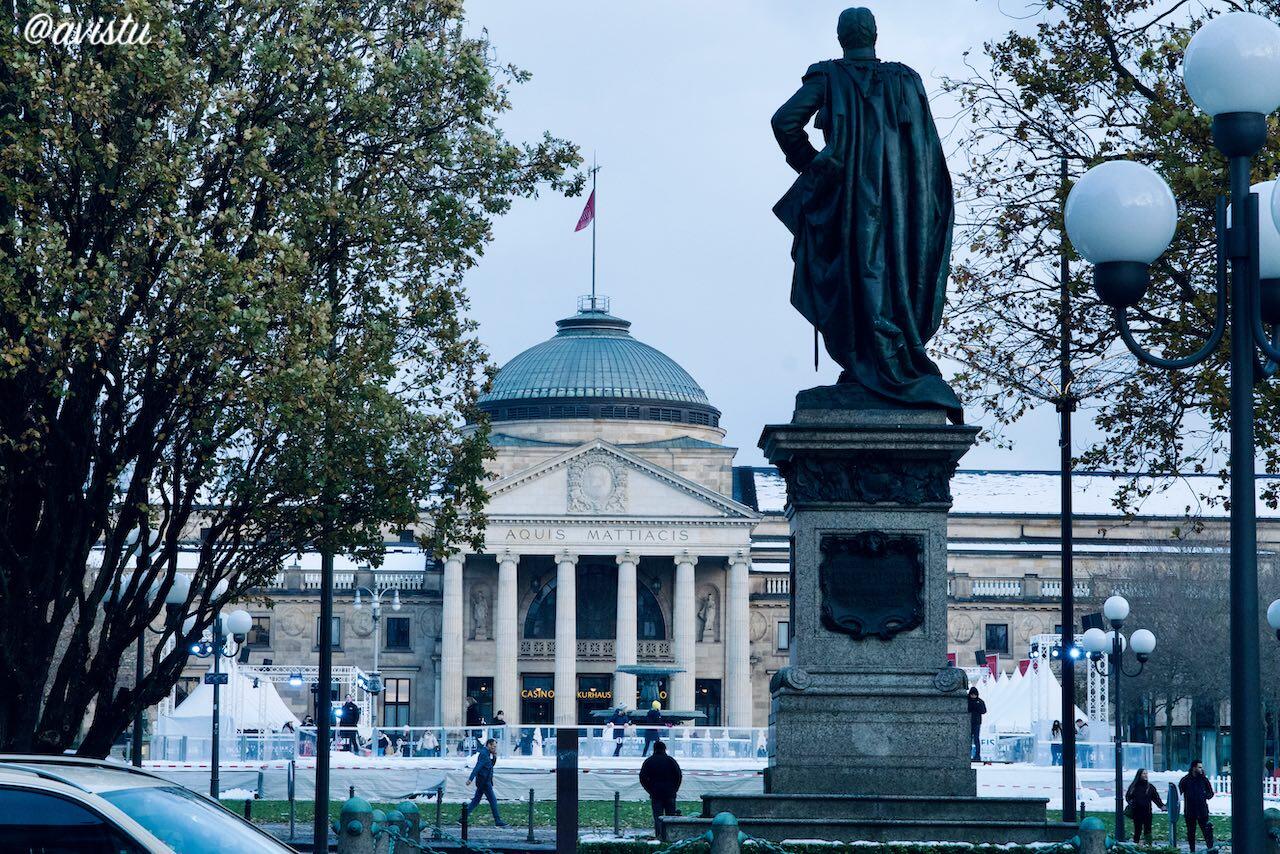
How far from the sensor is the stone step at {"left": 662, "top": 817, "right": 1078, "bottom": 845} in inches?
451

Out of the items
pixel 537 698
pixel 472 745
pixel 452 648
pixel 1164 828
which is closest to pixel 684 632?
pixel 537 698

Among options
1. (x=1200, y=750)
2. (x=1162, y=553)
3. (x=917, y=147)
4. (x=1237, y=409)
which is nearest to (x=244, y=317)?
(x=917, y=147)

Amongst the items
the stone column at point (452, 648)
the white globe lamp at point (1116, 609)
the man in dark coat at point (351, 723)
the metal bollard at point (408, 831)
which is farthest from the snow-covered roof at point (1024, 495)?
the metal bollard at point (408, 831)

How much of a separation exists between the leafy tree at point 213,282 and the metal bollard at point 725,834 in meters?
8.80

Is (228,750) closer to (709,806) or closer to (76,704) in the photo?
(76,704)

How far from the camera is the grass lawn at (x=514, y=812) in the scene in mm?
37062

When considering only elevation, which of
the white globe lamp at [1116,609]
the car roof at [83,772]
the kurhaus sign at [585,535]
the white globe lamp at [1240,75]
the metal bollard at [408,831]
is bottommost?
the metal bollard at [408,831]

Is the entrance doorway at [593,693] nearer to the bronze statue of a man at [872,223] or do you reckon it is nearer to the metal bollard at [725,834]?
the bronze statue of a man at [872,223]

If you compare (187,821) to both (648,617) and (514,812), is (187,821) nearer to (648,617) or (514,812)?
(514,812)

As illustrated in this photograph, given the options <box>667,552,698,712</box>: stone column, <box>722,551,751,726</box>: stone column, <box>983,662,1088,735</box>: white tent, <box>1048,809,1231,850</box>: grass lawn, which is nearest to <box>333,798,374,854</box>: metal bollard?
<box>1048,809,1231,850</box>: grass lawn

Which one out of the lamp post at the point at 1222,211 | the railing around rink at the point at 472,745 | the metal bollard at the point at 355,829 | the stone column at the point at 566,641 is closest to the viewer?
the lamp post at the point at 1222,211

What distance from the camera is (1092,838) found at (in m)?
10.9

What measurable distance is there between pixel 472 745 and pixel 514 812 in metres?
15.2

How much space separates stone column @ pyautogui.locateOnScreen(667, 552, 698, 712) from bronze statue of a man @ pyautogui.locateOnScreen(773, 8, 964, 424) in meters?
91.6
